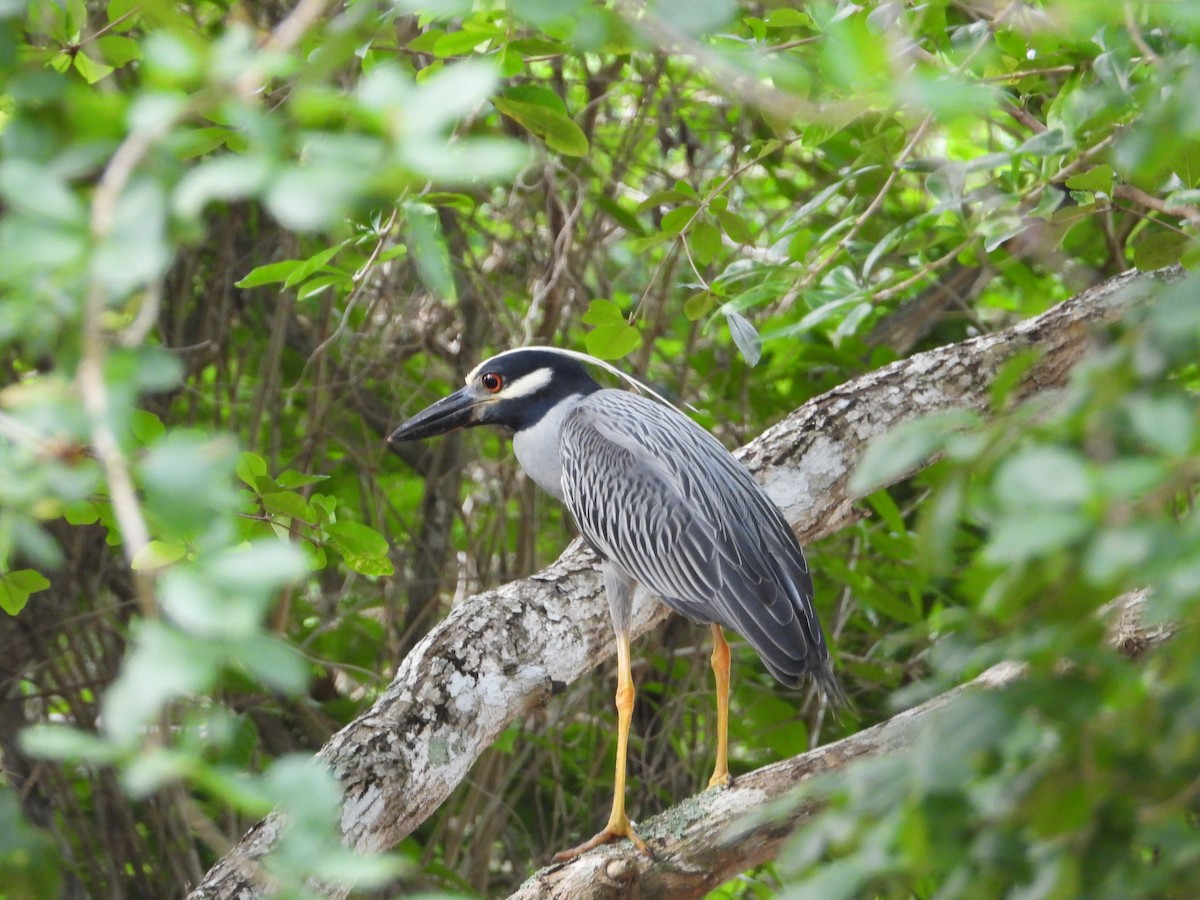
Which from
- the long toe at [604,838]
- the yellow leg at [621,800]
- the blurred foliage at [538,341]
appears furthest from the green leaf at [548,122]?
the long toe at [604,838]

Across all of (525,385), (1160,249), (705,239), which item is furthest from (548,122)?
(1160,249)

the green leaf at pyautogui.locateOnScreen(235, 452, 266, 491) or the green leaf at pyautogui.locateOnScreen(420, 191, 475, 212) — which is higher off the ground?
the green leaf at pyautogui.locateOnScreen(420, 191, 475, 212)

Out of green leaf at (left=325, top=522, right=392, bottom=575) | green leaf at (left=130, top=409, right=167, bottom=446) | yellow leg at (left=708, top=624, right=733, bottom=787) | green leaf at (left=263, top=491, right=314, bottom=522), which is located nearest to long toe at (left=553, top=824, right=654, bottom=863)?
yellow leg at (left=708, top=624, right=733, bottom=787)

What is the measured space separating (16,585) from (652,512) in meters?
1.23

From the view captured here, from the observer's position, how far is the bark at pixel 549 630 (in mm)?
2059

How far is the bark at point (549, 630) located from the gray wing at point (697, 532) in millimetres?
126

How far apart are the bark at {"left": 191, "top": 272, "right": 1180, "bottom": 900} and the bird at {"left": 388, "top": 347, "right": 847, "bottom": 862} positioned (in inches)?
4.2

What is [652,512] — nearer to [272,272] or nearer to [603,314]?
[603,314]

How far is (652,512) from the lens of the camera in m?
2.66

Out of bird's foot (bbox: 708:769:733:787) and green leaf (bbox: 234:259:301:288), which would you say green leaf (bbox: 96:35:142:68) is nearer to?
green leaf (bbox: 234:259:301:288)

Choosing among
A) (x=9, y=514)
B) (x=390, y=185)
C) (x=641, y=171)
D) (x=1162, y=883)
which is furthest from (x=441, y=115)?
(x=641, y=171)

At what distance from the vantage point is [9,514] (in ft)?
2.77

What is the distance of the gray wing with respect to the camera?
2.45 m

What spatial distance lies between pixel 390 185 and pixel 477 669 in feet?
4.99
